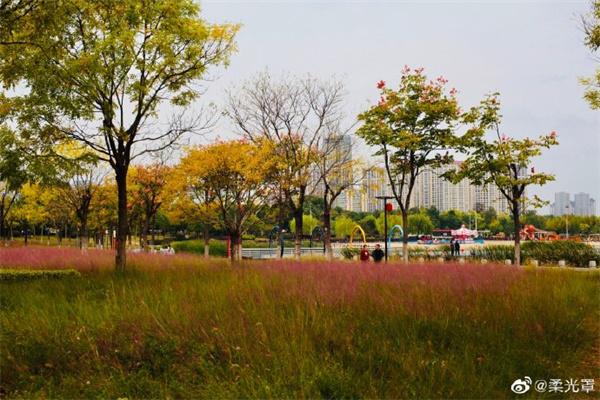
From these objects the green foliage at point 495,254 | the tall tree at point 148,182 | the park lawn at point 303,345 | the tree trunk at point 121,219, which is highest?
the tall tree at point 148,182

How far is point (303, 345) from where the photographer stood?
5.38 metres

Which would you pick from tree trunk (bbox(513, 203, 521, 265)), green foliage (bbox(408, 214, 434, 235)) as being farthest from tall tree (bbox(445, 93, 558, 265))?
green foliage (bbox(408, 214, 434, 235))

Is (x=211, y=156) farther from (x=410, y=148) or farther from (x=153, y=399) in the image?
(x=153, y=399)

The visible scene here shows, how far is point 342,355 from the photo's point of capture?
5359mm

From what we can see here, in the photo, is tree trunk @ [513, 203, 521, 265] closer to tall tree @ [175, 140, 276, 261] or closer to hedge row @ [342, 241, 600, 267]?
hedge row @ [342, 241, 600, 267]

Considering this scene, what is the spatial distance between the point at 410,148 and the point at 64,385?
1804 cm

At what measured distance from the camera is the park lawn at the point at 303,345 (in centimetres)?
491

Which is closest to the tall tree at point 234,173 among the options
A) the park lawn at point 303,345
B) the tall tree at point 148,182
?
the tall tree at point 148,182

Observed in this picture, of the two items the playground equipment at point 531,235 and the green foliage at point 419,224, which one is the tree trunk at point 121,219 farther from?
A: the green foliage at point 419,224

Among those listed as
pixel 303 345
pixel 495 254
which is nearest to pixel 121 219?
pixel 303 345

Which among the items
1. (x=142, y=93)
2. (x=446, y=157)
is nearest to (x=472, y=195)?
(x=446, y=157)

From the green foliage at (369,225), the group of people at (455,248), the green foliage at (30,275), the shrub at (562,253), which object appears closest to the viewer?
the green foliage at (30,275)

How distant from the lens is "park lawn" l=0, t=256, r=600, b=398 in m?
4.91

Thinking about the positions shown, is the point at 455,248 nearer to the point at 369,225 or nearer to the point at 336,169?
Answer: the point at 336,169
